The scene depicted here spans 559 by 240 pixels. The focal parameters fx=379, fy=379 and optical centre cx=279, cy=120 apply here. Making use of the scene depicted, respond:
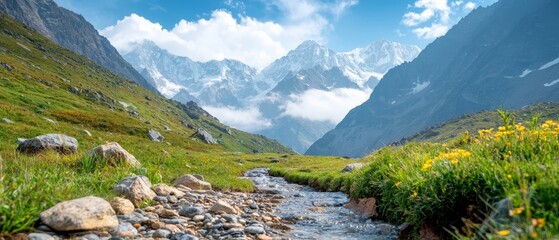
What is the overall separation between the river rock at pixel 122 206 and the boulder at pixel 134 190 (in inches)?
23.8

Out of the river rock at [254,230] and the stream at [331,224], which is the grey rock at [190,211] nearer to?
the river rock at [254,230]

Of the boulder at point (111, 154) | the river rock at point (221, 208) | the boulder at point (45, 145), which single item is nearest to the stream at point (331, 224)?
the river rock at point (221, 208)

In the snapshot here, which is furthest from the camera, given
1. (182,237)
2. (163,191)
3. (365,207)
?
(365,207)

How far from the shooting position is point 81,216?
318 inches

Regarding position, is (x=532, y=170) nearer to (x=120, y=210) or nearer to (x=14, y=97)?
(x=120, y=210)

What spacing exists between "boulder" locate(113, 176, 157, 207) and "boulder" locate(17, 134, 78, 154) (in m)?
9.10

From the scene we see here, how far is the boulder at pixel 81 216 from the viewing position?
766cm

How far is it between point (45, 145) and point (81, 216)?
14077 mm

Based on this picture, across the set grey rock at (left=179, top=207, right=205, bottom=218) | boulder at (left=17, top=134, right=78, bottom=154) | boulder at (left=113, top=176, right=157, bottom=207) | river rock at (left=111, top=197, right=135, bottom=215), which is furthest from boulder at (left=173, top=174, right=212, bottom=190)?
river rock at (left=111, top=197, right=135, bottom=215)

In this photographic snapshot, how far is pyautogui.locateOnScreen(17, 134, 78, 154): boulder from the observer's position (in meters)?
19.3

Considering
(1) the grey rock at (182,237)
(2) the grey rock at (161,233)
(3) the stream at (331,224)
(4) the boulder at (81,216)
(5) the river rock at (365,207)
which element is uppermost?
(4) the boulder at (81,216)

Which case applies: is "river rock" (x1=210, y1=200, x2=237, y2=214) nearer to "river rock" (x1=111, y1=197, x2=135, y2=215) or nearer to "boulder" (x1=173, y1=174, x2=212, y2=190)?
"river rock" (x1=111, y1=197, x2=135, y2=215)

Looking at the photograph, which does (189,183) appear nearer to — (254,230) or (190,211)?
(190,211)

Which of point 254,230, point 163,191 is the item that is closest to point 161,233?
point 254,230
